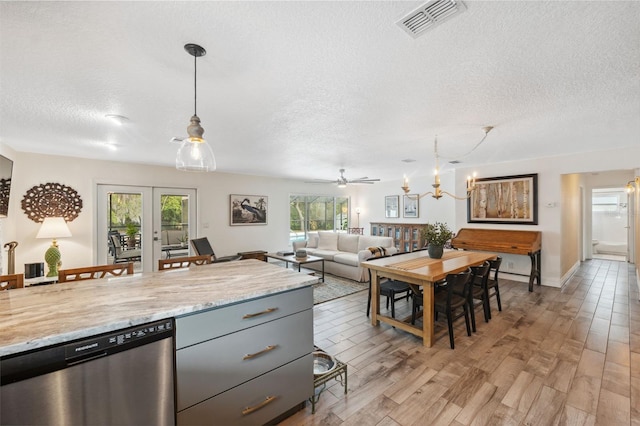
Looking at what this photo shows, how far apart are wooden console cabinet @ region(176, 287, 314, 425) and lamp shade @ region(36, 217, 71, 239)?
4399 millimetres

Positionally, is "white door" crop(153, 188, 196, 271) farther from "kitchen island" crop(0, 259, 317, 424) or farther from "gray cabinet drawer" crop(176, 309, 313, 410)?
"gray cabinet drawer" crop(176, 309, 313, 410)

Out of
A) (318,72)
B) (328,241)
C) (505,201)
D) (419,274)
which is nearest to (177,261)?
(318,72)

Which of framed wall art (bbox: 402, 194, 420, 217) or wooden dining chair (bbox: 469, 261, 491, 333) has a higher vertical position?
framed wall art (bbox: 402, 194, 420, 217)

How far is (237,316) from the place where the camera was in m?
1.57

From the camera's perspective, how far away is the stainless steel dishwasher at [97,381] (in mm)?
1041

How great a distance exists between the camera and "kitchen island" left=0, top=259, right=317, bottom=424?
1.21 metres

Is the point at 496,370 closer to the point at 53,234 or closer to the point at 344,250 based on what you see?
the point at 344,250

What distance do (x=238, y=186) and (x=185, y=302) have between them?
5.63 m

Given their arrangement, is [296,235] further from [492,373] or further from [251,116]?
[492,373]

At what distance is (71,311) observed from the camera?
1315mm

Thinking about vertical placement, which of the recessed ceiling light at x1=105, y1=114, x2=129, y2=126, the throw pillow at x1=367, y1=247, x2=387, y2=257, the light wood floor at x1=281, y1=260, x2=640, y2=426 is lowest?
the light wood floor at x1=281, y1=260, x2=640, y2=426

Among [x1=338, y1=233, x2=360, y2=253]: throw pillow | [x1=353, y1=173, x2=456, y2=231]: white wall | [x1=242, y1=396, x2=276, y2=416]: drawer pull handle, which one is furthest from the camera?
[x1=353, y1=173, x2=456, y2=231]: white wall

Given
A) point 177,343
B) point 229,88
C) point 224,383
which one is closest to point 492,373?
point 224,383

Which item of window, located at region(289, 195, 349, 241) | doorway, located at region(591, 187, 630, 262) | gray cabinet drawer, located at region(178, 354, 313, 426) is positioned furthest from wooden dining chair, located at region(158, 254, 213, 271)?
doorway, located at region(591, 187, 630, 262)
